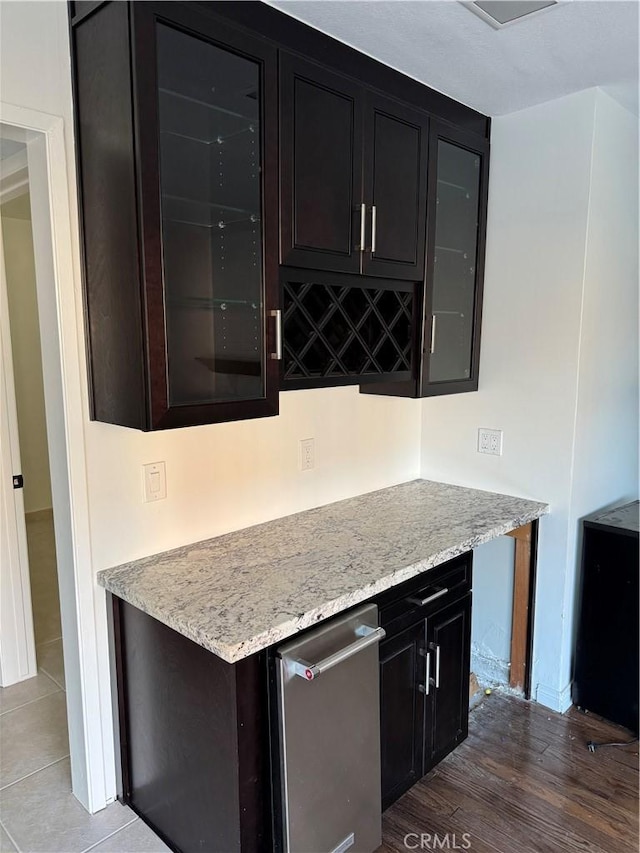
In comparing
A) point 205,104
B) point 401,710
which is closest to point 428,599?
point 401,710

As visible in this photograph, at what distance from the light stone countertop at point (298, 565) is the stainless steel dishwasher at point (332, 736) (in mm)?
83

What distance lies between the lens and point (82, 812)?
1.95 meters

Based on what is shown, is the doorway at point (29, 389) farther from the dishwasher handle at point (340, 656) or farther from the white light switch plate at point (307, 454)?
the dishwasher handle at point (340, 656)

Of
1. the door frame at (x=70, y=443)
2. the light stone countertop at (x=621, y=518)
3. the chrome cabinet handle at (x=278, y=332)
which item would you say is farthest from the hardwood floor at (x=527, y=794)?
the chrome cabinet handle at (x=278, y=332)

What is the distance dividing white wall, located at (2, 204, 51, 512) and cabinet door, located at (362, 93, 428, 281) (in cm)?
343

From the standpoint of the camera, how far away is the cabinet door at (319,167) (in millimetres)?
1715

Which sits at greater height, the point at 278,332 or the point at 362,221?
the point at 362,221

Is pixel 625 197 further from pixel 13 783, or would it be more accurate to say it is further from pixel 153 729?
pixel 13 783

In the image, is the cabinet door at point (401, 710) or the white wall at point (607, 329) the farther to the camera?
the white wall at point (607, 329)

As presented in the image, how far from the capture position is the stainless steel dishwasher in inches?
58.7

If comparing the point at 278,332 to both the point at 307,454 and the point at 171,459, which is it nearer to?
the point at 171,459

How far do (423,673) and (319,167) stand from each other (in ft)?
5.47

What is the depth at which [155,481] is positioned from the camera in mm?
1909

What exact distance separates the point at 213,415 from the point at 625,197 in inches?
78.1
